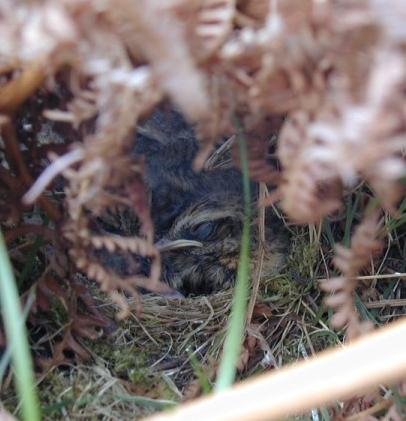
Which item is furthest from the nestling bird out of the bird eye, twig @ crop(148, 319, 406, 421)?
twig @ crop(148, 319, 406, 421)

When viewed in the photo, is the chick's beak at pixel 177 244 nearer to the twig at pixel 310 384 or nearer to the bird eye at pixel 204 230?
the bird eye at pixel 204 230

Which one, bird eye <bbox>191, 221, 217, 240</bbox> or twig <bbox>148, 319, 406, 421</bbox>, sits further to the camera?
bird eye <bbox>191, 221, 217, 240</bbox>

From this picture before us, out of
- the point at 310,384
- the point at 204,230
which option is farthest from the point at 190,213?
the point at 310,384

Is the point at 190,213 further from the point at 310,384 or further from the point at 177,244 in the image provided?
the point at 310,384

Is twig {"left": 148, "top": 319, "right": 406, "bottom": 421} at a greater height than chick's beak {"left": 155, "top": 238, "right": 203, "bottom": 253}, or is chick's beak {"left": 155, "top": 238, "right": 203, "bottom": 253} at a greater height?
twig {"left": 148, "top": 319, "right": 406, "bottom": 421}

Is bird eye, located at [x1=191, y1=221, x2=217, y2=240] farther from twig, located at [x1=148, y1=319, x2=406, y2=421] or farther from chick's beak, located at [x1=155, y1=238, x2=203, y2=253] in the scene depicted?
twig, located at [x1=148, y1=319, x2=406, y2=421]

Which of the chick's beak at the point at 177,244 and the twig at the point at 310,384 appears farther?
the chick's beak at the point at 177,244

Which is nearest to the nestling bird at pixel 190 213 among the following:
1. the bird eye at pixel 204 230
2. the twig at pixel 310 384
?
the bird eye at pixel 204 230

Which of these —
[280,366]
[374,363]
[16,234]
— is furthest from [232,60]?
A: [280,366]
